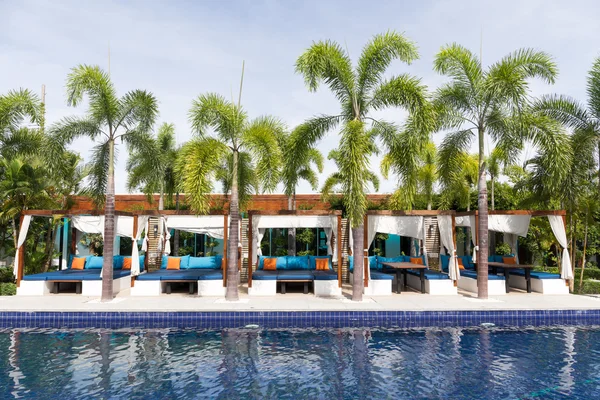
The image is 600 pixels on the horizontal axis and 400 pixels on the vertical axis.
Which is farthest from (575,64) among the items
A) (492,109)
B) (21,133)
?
(21,133)

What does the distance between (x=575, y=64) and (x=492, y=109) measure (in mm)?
4200

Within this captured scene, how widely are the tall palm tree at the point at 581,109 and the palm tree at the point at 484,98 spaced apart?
161 cm

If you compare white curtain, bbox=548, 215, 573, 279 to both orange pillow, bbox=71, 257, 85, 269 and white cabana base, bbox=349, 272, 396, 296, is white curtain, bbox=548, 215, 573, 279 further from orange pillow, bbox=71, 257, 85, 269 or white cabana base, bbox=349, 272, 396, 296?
orange pillow, bbox=71, 257, 85, 269

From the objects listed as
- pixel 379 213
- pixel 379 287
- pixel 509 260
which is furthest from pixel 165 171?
pixel 509 260

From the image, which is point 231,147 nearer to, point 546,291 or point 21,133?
point 21,133

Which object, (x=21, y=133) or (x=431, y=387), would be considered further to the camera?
(x=21, y=133)

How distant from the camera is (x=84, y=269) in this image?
39.8 feet

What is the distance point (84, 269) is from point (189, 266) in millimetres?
3024

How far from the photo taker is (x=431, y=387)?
16.8 ft

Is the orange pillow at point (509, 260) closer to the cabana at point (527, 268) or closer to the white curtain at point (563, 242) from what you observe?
the cabana at point (527, 268)

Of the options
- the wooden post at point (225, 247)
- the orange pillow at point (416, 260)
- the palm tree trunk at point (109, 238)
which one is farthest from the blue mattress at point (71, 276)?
the orange pillow at point (416, 260)

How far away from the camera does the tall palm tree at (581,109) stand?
1045 centimetres

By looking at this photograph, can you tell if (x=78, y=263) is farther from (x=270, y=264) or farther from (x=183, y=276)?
(x=270, y=264)

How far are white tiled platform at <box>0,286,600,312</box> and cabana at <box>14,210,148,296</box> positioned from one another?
430 millimetres
